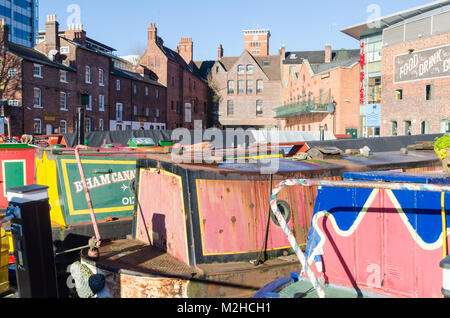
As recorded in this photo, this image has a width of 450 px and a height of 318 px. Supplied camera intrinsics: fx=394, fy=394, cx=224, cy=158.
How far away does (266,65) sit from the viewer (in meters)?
59.6

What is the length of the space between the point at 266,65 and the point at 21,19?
4272 centimetres

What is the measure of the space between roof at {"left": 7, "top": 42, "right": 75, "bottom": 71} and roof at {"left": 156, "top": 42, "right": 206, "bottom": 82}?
56.1 feet

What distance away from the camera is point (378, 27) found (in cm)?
3183

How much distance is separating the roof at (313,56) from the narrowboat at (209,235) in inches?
1940

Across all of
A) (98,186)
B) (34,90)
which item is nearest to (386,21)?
(34,90)

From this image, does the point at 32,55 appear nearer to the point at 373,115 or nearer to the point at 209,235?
the point at 373,115

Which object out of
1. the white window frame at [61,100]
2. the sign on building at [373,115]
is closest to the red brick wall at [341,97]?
the sign on building at [373,115]

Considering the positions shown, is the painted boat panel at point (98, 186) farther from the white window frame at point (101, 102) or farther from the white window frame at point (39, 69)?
the white window frame at point (101, 102)

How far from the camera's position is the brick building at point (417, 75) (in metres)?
26.2

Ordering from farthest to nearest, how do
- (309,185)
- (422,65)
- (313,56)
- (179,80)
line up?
1. (313,56)
2. (179,80)
3. (422,65)
4. (309,185)

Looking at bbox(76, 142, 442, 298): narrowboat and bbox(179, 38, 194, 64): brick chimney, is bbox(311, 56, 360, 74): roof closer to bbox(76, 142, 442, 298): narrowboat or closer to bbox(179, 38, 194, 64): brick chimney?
bbox(179, 38, 194, 64): brick chimney

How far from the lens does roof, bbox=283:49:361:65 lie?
177 ft
